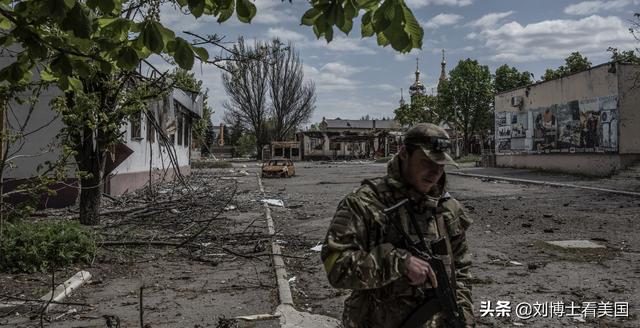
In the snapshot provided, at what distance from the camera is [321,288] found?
633 cm

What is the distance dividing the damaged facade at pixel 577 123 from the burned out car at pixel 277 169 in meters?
13.4

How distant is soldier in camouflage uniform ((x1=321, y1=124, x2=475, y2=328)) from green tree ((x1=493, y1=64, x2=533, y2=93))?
5963 centimetres

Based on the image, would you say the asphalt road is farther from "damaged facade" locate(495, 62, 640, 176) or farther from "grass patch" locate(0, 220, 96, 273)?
"damaged facade" locate(495, 62, 640, 176)

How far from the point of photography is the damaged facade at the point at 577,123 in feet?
75.2

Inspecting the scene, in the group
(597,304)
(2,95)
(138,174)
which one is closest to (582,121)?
(138,174)

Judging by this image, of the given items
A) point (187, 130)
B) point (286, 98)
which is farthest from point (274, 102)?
point (187, 130)

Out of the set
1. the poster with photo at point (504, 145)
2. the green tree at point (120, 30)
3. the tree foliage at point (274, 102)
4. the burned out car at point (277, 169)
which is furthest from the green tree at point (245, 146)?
the green tree at point (120, 30)

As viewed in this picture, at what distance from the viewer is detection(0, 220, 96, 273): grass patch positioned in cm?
644

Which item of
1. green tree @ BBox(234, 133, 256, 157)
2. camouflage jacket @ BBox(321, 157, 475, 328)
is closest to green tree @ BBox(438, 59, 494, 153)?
green tree @ BBox(234, 133, 256, 157)

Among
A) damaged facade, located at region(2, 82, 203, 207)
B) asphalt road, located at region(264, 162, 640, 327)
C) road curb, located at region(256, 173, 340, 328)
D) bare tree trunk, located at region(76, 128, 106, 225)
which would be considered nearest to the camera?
road curb, located at region(256, 173, 340, 328)

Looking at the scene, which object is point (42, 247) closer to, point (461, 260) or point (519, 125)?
point (461, 260)

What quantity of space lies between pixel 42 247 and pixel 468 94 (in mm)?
52581

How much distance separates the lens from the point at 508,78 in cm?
5866

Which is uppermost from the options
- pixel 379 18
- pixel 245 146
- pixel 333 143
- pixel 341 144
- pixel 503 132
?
pixel 503 132
